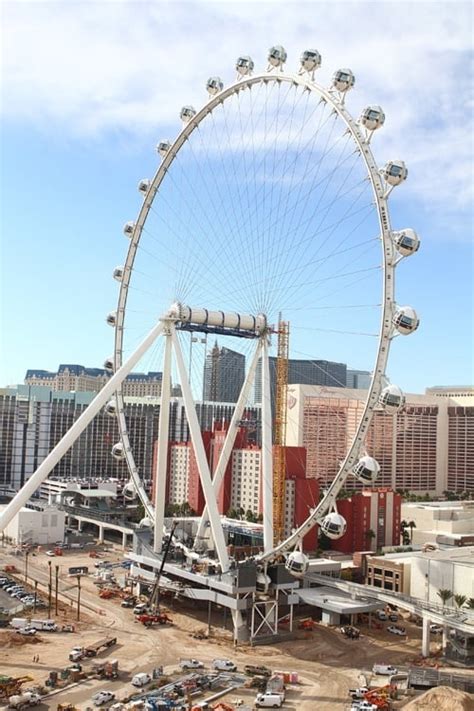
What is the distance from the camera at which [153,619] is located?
96.0 ft

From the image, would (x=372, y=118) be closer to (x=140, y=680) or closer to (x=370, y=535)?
(x=140, y=680)

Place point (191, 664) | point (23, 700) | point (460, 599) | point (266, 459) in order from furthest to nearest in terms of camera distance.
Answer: point (266, 459)
point (460, 599)
point (191, 664)
point (23, 700)

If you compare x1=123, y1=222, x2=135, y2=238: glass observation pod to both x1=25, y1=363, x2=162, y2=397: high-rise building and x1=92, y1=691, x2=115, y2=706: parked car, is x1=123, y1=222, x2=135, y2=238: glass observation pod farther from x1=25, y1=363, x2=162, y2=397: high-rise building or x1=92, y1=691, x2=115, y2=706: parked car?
x1=25, y1=363, x2=162, y2=397: high-rise building

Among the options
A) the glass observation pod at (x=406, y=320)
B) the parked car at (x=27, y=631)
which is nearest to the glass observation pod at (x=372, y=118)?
the glass observation pod at (x=406, y=320)

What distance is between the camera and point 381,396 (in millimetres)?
21953

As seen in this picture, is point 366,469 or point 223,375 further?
point 223,375

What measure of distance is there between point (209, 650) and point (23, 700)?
744cm

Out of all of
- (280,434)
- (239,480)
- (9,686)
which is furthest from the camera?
(239,480)

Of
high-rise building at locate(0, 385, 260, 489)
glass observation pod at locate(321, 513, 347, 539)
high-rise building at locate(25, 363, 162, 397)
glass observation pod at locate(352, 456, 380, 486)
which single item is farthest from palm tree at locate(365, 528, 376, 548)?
high-rise building at locate(25, 363, 162, 397)

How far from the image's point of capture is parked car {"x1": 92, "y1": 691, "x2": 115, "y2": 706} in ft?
66.6

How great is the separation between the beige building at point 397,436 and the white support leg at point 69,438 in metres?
39.0

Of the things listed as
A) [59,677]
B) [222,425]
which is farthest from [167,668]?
[222,425]

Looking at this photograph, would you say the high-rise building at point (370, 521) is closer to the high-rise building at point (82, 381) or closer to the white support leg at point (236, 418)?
the white support leg at point (236, 418)

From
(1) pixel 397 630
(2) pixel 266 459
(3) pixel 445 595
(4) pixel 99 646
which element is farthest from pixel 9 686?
(3) pixel 445 595
